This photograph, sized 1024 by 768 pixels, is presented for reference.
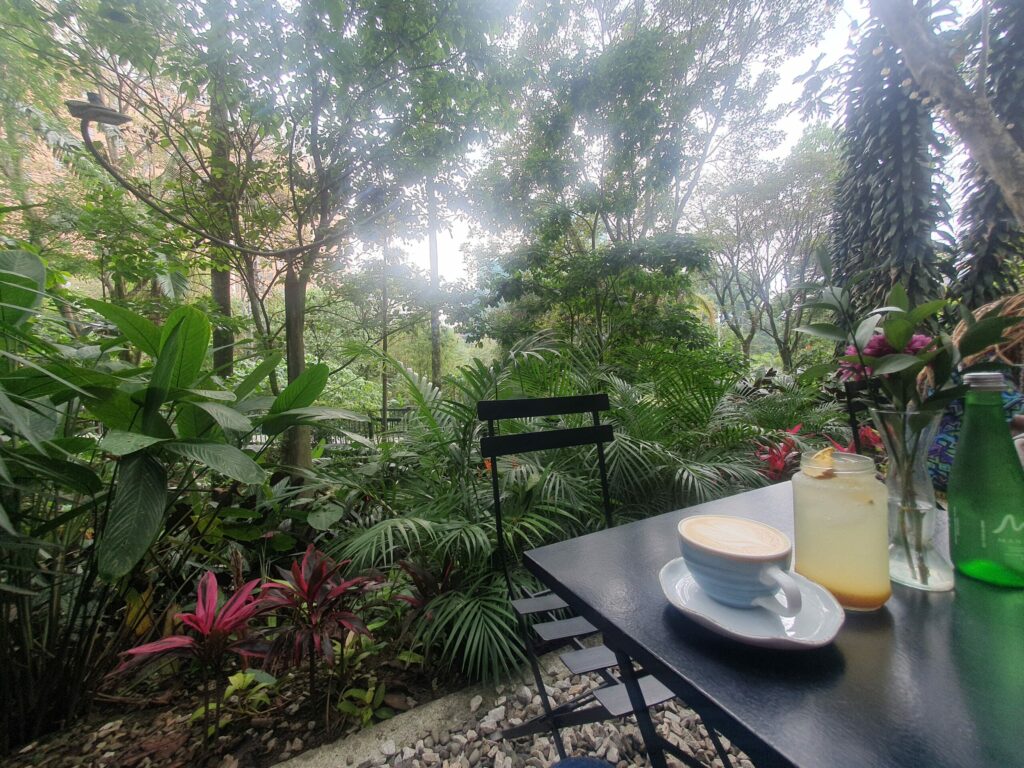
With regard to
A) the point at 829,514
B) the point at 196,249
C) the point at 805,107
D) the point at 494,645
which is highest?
the point at 805,107

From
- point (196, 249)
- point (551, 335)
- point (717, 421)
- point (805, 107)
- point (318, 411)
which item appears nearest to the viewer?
point (318, 411)

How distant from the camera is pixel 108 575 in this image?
78cm

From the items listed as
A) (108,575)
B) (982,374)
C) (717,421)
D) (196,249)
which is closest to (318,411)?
(108,575)

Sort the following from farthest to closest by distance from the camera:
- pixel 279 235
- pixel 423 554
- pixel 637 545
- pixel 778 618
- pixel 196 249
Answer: pixel 279 235 → pixel 196 249 → pixel 423 554 → pixel 637 545 → pixel 778 618

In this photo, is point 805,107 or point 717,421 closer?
point 717,421

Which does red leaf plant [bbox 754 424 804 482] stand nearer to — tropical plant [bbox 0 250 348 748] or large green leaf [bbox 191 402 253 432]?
tropical plant [bbox 0 250 348 748]

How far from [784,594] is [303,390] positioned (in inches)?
51.3

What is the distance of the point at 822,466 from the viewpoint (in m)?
0.54

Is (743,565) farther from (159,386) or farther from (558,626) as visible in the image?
(159,386)

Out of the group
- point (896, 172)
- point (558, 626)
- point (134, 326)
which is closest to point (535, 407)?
point (558, 626)

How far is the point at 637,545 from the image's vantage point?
724mm

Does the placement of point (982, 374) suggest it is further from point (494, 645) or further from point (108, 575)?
point (108, 575)

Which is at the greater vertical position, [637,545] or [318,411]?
[318,411]

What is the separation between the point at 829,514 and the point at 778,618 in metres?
0.16
